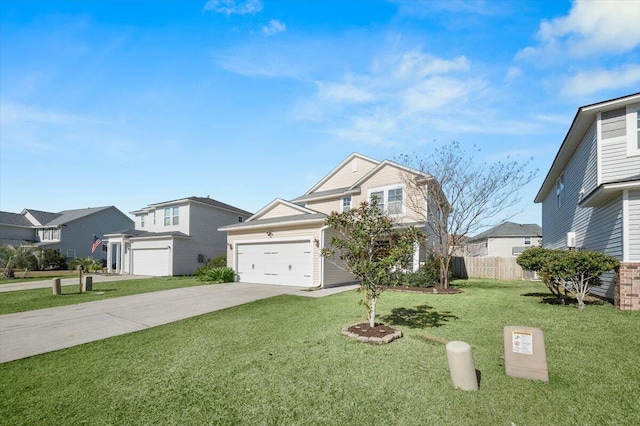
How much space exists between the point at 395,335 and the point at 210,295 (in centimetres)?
898

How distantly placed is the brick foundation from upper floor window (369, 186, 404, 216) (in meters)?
10.1

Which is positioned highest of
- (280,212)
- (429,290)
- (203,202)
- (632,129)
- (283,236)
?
(632,129)

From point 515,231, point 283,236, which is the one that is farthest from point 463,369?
point 515,231

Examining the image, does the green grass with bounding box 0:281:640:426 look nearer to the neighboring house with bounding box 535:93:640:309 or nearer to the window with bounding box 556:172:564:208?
the neighboring house with bounding box 535:93:640:309

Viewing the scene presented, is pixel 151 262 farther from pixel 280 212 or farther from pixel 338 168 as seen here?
pixel 338 168

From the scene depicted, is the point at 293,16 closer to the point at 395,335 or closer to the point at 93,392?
the point at 395,335

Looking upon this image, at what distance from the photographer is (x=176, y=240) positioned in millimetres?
23938

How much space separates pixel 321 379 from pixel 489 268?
63.8 feet

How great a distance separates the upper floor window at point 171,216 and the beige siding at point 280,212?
416 inches

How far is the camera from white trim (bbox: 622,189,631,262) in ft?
28.8

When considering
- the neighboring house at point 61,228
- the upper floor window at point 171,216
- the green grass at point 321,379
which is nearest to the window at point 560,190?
the green grass at point 321,379

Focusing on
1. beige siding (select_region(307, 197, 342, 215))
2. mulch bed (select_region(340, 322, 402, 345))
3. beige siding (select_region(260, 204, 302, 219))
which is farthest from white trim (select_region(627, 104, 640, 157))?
beige siding (select_region(307, 197, 342, 215))

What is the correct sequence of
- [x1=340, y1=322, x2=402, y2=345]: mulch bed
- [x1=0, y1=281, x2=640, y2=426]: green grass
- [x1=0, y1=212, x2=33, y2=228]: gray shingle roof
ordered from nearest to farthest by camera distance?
[x1=0, y1=281, x2=640, y2=426]: green grass, [x1=340, y1=322, x2=402, y2=345]: mulch bed, [x1=0, y1=212, x2=33, y2=228]: gray shingle roof

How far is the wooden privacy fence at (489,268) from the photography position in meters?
19.7
